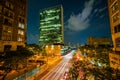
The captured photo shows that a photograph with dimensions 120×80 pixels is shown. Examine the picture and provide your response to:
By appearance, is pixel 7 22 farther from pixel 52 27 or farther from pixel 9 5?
pixel 52 27

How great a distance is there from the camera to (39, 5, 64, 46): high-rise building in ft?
573

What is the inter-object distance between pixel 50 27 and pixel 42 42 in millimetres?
29449

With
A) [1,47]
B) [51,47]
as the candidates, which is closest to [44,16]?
[51,47]

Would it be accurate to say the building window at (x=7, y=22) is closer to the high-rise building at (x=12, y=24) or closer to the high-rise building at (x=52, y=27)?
the high-rise building at (x=12, y=24)

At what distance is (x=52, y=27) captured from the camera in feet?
583

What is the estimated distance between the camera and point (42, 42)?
182 m

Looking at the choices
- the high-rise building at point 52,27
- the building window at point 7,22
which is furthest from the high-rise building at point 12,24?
the high-rise building at point 52,27

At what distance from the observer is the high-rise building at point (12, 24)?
43.8 meters

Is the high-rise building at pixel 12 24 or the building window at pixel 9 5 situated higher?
the building window at pixel 9 5

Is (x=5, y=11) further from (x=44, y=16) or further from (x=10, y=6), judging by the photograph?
(x=44, y=16)

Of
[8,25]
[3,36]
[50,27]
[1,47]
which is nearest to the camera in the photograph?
[1,47]

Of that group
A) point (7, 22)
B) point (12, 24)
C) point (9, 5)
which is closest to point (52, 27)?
point (12, 24)

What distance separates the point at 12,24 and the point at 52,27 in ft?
421

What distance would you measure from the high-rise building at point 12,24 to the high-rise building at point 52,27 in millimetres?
114162
